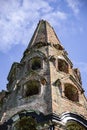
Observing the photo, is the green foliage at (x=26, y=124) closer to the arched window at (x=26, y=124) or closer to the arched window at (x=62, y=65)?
the arched window at (x=26, y=124)

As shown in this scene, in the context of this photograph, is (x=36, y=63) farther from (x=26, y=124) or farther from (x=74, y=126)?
(x=74, y=126)

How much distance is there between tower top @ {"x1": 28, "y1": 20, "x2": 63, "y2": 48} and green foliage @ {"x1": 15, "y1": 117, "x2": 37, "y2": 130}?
38.0ft

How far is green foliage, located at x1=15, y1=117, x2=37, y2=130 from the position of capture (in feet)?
71.5

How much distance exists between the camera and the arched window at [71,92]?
26031 mm

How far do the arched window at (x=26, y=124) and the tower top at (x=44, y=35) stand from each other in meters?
11.6

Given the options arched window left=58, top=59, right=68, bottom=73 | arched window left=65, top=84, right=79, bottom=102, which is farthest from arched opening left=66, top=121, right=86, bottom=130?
arched window left=58, top=59, right=68, bottom=73

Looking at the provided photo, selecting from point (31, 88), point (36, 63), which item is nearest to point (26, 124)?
point (31, 88)

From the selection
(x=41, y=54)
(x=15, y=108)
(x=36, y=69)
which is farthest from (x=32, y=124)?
(x=41, y=54)

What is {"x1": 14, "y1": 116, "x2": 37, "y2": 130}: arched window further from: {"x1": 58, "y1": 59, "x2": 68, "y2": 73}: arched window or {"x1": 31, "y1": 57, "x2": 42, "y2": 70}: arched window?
{"x1": 58, "y1": 59, "x2": 68, "y2": 73}: arched window

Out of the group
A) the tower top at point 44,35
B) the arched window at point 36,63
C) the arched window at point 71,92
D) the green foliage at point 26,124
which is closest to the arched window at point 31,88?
the arched window at point 71,92

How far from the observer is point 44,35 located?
3456cm

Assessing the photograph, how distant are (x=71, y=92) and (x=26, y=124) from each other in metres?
5.48

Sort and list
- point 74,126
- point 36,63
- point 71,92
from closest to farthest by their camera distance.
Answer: point 74,126 < point 71,92 < point 36,63

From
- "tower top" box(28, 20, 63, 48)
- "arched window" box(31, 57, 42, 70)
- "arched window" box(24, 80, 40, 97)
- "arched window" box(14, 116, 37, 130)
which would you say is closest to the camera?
"arched window" box(14, 116, 37, 130)
